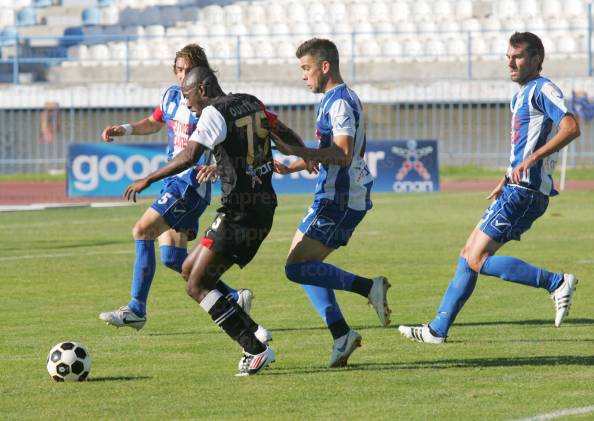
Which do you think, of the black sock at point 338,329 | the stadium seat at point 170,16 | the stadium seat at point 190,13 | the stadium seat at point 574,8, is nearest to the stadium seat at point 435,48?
the stadium seat at point 574,8

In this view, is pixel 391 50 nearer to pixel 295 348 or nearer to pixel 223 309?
pixel 295 348

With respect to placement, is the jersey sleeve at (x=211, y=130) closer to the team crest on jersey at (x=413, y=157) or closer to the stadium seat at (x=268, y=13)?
the team crest on jersey at (x=413, y=157)

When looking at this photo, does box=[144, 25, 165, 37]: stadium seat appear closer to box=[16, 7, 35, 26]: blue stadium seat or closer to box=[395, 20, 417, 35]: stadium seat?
box=[16, 7, 35, 26]: blue stadium seat

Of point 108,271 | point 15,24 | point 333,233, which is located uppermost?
point 15,24

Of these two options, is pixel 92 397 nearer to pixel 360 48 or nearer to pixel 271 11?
pixel 360 48

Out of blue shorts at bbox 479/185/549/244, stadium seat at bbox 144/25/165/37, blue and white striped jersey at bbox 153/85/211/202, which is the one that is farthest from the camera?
stadium seat at bbox 144/25/165/37

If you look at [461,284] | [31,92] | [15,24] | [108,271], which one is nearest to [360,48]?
[31,92]

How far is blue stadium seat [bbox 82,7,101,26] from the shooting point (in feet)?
133

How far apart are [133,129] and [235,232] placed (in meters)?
3.17

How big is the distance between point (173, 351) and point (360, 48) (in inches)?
1094

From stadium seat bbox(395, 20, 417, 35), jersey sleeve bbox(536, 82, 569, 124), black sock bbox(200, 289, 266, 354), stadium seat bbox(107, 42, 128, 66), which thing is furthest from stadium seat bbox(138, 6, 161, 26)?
black sock bbox(200, 289, 266, 354)

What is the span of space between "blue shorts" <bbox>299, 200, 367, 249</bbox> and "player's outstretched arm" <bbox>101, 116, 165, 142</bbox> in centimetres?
249

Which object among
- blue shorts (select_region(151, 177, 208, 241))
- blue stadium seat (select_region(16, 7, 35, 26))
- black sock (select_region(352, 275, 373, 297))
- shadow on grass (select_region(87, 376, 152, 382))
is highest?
blue stadium seat (select_region(16, 7, 35, 26))

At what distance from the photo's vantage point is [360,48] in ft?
117
